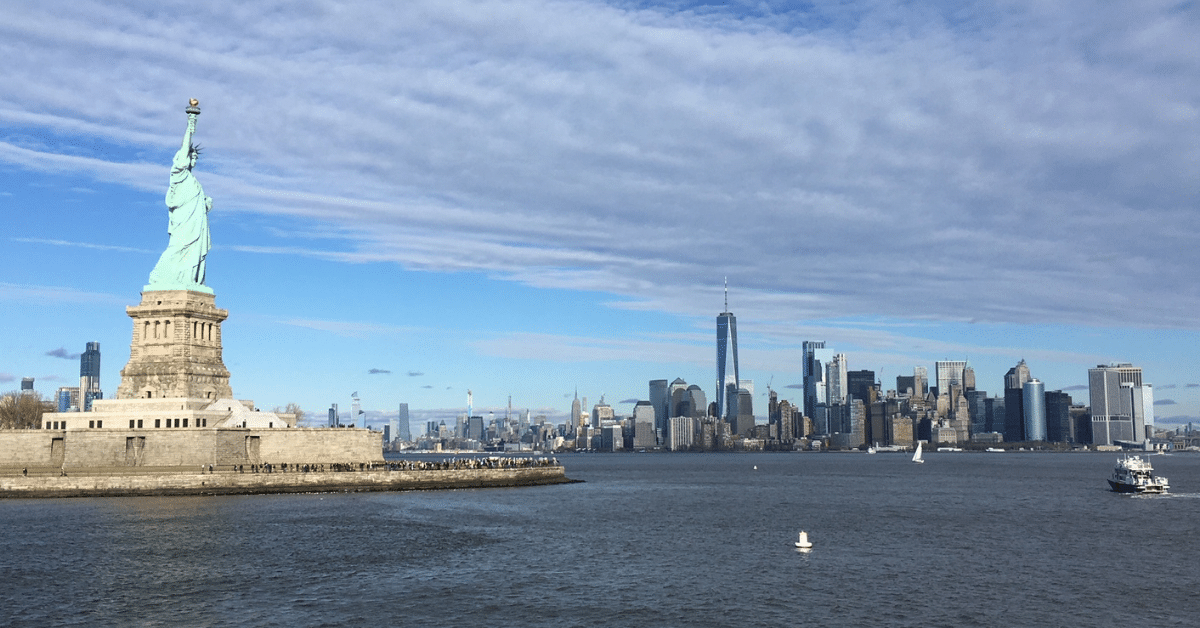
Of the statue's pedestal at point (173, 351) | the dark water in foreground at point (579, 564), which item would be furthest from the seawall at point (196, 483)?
the statue's pedestal at point (173, 351)

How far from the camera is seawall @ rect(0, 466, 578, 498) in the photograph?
93750 millimetres

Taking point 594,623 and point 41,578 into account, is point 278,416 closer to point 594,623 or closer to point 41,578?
point 41,578

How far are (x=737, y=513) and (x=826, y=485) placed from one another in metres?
54.4

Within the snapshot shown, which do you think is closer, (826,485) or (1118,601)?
(1118,601)

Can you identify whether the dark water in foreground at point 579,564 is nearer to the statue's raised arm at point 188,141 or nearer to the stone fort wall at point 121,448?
the stone fort wall at point 121,448

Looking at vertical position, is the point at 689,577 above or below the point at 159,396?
below

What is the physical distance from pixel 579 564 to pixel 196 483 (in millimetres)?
52694

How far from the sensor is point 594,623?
40906 millimetres

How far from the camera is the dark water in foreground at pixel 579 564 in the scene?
4247cm

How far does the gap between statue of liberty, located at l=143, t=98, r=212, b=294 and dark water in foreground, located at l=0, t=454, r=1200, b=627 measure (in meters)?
27.6

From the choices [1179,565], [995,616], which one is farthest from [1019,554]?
[995,616]

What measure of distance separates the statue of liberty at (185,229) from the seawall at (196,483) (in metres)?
22.1

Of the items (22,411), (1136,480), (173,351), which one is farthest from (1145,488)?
(22,411)

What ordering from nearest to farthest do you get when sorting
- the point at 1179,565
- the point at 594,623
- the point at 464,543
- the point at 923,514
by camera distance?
1. the point at 594,623
2. the point at 1179,565
3. the point at 464,543
4. the point at 923,514
